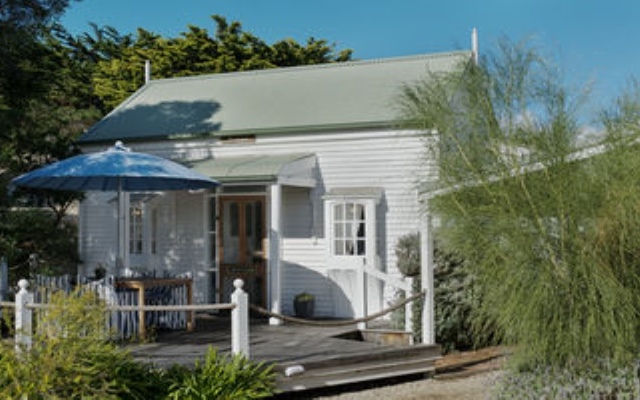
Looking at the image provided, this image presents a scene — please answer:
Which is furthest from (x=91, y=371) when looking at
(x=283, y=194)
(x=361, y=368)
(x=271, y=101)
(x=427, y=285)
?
(x=271, y=101)

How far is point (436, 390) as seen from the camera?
937 cm

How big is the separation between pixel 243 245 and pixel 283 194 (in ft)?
3.91

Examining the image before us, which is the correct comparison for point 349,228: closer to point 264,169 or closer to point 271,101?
point 264,169

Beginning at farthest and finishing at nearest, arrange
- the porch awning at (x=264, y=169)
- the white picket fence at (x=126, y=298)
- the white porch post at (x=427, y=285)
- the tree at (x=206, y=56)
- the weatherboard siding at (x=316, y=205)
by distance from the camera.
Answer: the tree at (x=206, y=56) < the weatherboard siding at (x=316, y=205) < the porch awning at (x=264, y=169) < the white porch post at (x=427, y=285) < the white picket fence at (x=126, y=298)

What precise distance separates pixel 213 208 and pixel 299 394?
629 cm

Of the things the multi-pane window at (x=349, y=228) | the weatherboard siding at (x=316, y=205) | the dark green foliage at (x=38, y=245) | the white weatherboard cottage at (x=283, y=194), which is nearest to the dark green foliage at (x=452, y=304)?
the white weatherboard cottage at (x=283, y=194)

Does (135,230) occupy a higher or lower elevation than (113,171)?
lower

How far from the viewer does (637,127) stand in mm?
7086

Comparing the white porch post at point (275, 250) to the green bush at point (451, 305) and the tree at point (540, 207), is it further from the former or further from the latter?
the tree at point (540, 207)

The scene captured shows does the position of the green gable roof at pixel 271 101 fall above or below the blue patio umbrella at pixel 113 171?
above

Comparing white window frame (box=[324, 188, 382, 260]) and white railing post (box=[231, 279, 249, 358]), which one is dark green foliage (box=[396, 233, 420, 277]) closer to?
white window frame (box=[324, 188, 382, 260])

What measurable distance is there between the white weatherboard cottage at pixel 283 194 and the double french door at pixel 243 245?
0.02 meters

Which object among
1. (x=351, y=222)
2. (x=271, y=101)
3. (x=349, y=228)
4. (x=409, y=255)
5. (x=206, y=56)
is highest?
(x=206, y=56)

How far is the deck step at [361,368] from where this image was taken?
8.77m
